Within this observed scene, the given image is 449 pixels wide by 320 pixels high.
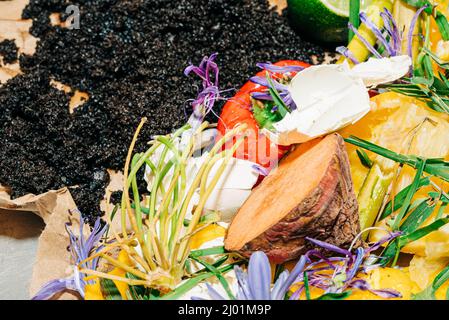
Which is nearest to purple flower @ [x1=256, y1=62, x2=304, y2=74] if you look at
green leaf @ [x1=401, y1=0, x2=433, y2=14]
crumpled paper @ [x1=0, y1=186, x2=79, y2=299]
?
green leaf @ [x1=401, y1=0, x2=433, y2=14]

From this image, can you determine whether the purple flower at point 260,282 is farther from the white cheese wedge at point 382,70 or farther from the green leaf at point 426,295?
the white cheese wedge at point 382,70

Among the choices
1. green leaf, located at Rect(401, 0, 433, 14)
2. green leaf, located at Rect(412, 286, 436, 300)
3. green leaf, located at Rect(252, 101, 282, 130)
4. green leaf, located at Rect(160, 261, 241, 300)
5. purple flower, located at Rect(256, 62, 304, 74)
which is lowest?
green leaf, located at Rect(412, 286, 436, 300)

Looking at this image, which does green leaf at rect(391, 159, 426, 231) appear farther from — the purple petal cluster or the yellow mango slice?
the purple petal cluster

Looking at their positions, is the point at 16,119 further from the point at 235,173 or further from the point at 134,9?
the point at 235,173

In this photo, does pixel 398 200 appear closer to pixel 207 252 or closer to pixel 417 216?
pixel 417 216

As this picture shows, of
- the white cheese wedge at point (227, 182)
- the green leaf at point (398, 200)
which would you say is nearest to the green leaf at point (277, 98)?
the white cheese wedge at point (227, 182)

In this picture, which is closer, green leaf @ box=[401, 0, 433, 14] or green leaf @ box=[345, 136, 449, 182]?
green leaf @ box=[345, 136, 449, 182]

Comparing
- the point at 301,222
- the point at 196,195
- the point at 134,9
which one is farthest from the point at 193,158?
the point at 134,9
